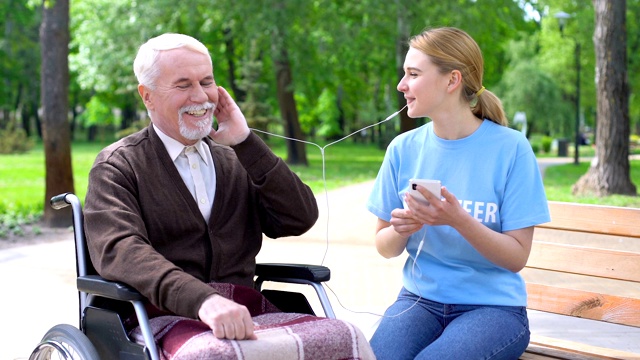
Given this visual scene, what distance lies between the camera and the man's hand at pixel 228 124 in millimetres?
3094

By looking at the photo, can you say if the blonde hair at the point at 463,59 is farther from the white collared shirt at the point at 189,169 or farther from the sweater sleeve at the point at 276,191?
the white collared shirt at the point at 189,169

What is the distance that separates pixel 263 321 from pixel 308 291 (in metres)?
3.89

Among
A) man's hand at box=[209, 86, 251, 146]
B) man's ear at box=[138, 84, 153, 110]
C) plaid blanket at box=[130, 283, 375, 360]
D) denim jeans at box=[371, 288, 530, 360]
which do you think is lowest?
denim jeans at box=[371, 288, 530, 360]

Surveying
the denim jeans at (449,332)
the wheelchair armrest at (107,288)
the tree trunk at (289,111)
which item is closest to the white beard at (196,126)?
the wheelchair armrest at (107,288)

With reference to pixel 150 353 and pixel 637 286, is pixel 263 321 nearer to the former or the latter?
pixel 150 353

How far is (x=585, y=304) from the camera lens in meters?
3.59

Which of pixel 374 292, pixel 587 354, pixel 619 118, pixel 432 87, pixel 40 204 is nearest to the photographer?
pixel 432 87

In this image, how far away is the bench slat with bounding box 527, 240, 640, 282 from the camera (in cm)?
354

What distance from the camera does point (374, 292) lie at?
271 inches

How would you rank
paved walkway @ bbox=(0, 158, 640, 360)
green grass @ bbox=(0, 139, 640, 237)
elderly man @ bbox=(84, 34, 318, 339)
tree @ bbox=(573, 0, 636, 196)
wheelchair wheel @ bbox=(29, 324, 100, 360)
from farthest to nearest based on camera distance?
tree @ bbox=(573, 0, 636, 196)
green grass @ bbox=(0, 139, 640, 237)
paved walkway @ bbox=(0, 158, 640, 360)
elderly man @ bbox=(84, 34, 318, 339)
wheelchair wheel @ bbox=(29, 324, 100, 360)

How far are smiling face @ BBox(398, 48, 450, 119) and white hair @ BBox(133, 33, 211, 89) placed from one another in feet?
→ 2.39

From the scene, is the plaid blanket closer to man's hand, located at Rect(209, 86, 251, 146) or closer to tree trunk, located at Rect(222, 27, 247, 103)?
man's hand, located at Rect(209, 86, 251, 146)

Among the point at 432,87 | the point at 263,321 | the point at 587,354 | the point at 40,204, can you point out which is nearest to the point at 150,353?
the point at 263,321

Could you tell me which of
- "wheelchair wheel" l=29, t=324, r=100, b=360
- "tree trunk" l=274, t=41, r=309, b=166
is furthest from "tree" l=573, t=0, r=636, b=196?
"wheelchair wheel" l=29, t=324, r=100, b=360
